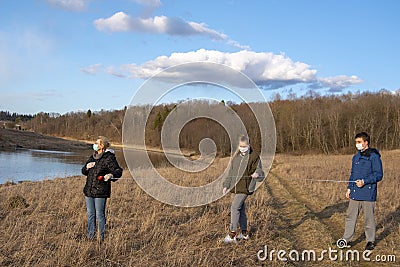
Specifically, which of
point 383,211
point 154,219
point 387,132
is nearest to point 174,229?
point 154,219

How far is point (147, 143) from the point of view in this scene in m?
10.4

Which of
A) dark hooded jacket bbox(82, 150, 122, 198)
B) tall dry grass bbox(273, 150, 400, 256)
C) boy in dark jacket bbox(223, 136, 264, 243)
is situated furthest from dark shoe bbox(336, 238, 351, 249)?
dark hooded jacket bbox(82, 150, 122, 198)

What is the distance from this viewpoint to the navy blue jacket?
6.37 metres

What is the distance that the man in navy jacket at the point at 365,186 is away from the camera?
639 centimetres

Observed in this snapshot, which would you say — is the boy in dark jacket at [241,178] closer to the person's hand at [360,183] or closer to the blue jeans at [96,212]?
the person's hand at [360,183]

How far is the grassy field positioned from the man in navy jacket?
0.35 meters

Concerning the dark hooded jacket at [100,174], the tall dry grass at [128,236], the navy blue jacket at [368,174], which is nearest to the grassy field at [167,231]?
the tall dry grass at [128,236]

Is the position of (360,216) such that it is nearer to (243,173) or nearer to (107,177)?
(243,173)

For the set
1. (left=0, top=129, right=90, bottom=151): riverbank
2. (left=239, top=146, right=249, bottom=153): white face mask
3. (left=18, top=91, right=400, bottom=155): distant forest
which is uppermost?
(left=18, top=91, right=400, bottom=155): distant forest

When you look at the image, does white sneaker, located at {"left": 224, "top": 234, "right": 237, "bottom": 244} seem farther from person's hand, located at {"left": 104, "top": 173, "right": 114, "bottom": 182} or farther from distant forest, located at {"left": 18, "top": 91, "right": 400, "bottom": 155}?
distant forest, located at {"left": 18, "top": 91, "right": 400, "bottom": 155}

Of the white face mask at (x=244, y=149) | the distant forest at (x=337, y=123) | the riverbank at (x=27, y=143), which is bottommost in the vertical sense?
the riverbank at (x=27, y=143)

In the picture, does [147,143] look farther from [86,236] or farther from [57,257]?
[57,257]

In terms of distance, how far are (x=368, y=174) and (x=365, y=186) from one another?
0.22 meters

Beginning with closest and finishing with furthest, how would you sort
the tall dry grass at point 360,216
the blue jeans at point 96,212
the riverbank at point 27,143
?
the blue jeans at point 96,212, the tall dry grass at point 360,216, the riverbank at point 27,143
